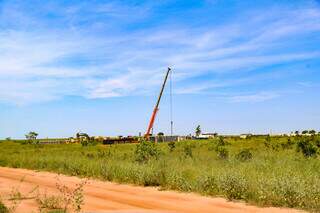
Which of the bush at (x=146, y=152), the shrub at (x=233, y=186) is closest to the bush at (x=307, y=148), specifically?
the bush at (x=146, y=152)

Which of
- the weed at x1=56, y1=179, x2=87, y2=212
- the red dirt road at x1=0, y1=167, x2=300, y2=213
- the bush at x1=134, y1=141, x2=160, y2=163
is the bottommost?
the red dirt road at x1=0, y1=167, x2=300, y2=213

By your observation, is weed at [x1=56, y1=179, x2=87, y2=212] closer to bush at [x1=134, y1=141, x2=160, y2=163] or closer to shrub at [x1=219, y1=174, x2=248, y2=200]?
shrub at [x1=219, y1=174, x2=248, y2=200]

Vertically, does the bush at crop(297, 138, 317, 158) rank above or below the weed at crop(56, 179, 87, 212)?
above

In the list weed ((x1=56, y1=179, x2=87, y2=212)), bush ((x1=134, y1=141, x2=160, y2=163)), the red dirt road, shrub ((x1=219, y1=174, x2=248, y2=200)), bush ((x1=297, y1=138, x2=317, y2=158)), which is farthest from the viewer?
bush ((x1=297, y1=138, x2=317, y2=158))

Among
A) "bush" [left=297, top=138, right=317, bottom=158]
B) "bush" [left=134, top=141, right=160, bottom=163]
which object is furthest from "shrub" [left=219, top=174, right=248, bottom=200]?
"bush" [left=297, top=138, right=317, bottom=158]

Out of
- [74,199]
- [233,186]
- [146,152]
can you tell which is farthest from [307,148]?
[74,199]

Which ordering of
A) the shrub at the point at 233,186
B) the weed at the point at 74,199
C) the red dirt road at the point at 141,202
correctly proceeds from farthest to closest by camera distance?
the shrub at the point at 233,186 < the red dirt road at the point at 141,202 < the weed at the point at 74,199

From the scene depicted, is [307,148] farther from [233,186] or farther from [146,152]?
[233,186]

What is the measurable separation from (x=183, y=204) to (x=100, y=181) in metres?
8.45

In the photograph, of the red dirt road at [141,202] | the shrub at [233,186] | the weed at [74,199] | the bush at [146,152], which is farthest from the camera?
the bush at [146,152]

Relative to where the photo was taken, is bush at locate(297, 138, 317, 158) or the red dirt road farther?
bush at locate(297, 138, 317, 158)

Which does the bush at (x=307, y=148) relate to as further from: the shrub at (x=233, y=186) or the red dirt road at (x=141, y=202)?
the shrub at (x=233, y=186)

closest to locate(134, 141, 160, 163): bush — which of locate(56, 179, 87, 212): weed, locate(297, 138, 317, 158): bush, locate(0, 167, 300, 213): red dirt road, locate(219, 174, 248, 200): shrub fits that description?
locate(0, 167, 300, 213): red dirt road

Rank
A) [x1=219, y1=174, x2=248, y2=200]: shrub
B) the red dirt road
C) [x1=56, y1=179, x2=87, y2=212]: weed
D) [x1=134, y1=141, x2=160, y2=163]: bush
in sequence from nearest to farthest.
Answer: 1. [x1=56, y1=179, x2=87, y2=212]: weed
2. the red dirt road
3. [x1=219, y1=174, x2=248, y2=200]: shrub
4. [x1=134, y1=141, x2=160, y2=163]: bush
